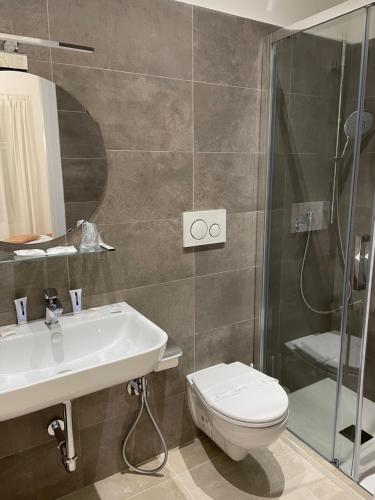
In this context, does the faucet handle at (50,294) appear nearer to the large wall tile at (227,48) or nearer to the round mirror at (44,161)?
the round mirror at (44,161)

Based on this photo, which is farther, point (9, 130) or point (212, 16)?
point (212, 16)

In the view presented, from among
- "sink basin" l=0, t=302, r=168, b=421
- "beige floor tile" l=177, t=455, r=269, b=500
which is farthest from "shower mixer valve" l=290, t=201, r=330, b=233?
"beige floor tile" l=177, t=455, r=269, b=500

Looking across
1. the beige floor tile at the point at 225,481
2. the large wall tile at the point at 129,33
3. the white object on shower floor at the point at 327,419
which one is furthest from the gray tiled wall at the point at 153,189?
the white object on shower floor at the point at 327,419

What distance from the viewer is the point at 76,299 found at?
1.62 meters

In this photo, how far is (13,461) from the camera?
5.29 feet

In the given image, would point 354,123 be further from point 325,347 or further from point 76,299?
point 76,299

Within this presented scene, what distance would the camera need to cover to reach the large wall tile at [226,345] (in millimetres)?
2064

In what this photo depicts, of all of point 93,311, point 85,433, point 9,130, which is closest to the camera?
point 9,130

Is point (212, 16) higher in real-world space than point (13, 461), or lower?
higher

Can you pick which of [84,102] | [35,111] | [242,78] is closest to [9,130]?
[35,111]

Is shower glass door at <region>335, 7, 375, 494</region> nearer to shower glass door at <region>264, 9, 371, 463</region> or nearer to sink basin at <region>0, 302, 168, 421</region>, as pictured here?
shower glass door at <region>264, 9, 371, 463</region>

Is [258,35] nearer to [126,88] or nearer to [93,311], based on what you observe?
[126,88]

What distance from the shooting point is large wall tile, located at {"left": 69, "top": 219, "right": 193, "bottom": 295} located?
5.47 ft

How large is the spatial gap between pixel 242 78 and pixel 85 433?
187cm
